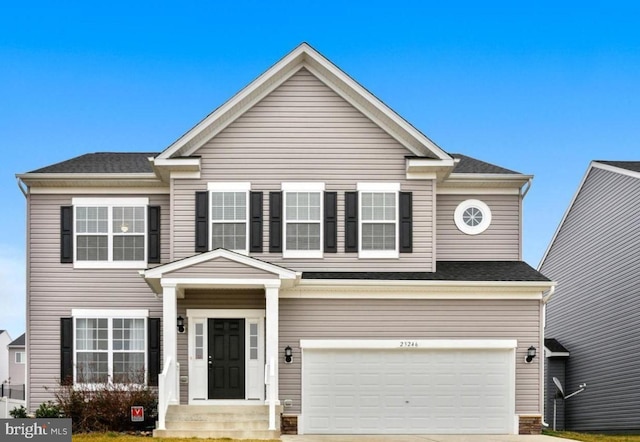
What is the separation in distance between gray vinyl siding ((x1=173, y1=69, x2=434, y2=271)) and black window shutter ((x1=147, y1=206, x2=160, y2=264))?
116 cm

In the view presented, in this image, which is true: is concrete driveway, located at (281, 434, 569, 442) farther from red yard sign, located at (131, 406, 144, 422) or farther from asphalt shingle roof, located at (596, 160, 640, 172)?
asphalt shingle roof, located at (596, 160, 640, 172)

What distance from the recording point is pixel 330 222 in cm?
2145

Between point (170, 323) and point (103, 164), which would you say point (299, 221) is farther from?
point (103, 164)

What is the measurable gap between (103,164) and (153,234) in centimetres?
264

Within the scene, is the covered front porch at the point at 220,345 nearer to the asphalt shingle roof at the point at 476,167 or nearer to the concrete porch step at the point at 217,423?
the concrete porch step at the point at 217,423

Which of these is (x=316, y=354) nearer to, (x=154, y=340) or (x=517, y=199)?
(x=154, y=340)

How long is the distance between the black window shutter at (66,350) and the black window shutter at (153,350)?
1893mm

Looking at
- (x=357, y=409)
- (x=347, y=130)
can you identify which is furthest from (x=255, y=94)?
(x=357, y=409)

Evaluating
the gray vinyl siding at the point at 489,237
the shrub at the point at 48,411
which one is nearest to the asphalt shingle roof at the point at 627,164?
the gray vinyl siding at the point at 489,237

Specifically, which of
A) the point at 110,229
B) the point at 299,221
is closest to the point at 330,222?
the point at 299,221

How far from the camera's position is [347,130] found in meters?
21.6

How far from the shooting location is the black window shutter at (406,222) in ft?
70.3

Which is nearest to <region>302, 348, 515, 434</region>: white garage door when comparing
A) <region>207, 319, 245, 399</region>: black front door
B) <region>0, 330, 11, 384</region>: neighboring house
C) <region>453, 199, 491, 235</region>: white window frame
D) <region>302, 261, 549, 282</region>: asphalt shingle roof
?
<region>207, 319, 245, 399</region>: black front door

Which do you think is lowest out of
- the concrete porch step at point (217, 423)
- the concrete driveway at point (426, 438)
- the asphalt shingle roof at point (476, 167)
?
the concrete driveway at point (426, 438)
